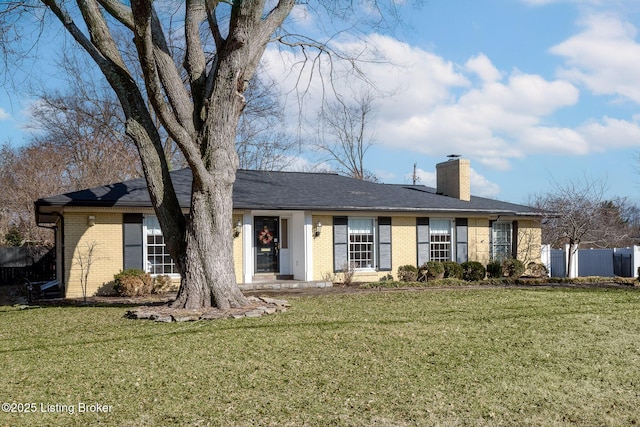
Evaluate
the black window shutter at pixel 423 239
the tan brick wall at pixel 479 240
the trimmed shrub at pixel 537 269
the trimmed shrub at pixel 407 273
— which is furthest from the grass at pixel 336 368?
the trimmed shrub at pixel 537 269

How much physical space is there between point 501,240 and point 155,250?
11.6 metres

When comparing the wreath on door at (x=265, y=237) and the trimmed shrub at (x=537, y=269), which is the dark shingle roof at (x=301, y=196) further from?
the trimmed shrub at (x=537, y=269)

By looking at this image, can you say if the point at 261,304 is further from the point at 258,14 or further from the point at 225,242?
the point at 258,14

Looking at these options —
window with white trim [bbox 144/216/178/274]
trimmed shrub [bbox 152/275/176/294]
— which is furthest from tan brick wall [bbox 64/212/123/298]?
trimmed shrub [bbox 152/275/176/294]

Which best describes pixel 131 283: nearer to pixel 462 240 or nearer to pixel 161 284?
pixel 161 284

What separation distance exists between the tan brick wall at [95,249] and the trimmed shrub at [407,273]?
8109 mm

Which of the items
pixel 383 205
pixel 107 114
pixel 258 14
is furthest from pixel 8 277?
pixel 258 14

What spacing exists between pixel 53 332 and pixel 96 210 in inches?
261

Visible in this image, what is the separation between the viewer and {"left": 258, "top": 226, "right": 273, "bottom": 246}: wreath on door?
17.7m

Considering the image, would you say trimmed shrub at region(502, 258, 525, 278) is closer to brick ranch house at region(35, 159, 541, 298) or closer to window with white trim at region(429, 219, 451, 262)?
brick ranch house at region(35, 159, 541, 298)

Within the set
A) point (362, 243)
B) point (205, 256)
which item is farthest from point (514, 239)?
point (205, 256)

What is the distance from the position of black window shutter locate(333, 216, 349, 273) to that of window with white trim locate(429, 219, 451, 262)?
3.05m

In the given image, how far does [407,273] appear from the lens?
706 inches

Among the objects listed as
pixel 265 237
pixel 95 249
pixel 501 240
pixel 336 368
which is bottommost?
pixel 336 368
